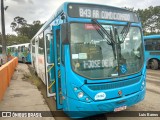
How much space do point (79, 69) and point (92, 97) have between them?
0.69m

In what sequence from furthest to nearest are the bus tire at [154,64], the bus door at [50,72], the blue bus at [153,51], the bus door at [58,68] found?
the bus tire at [154,64] → the blue bus at [153,51] → the bus door at [50,72] → the bus door at [58,68]

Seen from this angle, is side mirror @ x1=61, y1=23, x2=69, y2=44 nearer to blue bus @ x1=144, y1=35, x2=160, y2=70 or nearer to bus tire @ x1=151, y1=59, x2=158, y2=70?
blue bus @ x1=144, y1=35, x2=160, y2=70

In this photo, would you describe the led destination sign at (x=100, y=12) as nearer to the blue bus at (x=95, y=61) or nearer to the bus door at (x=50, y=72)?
the blue bus at (x=95, y=61)

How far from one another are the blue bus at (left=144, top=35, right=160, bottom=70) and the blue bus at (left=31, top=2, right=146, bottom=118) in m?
11.8

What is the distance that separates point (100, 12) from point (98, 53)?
106 centimetres

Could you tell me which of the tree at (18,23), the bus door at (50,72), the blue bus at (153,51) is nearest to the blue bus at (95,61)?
the bus door at (50,72)

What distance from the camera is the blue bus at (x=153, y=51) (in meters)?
16.4

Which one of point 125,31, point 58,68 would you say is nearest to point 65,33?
point 58,68

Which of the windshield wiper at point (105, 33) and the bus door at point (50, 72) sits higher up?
the windshield wiper at point (105, 33)

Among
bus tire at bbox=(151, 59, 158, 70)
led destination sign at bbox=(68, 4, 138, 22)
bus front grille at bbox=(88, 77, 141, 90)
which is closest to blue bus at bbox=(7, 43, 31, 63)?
bus tire at bbox=(151, 59, 158, 70)

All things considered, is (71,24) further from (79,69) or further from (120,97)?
(120,97)

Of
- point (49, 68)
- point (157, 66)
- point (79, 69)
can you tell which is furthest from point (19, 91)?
point (157, 66)

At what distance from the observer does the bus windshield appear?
187 inches

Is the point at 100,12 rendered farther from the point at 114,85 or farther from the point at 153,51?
the point at 153,51
